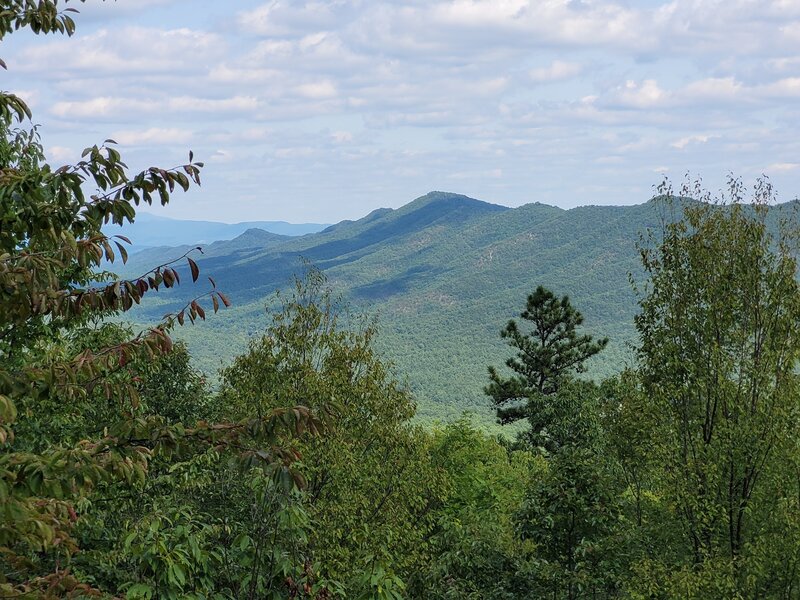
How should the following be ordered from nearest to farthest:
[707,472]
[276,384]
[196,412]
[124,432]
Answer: [124,432] → [707,472] → [276,384] → [196,412]

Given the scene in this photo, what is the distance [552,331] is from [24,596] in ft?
167

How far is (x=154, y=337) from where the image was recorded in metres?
5.36

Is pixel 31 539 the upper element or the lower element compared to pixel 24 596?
upper

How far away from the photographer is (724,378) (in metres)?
15.3

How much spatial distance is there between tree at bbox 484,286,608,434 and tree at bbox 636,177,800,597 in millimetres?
36591

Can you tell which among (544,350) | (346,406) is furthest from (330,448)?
(544,350)

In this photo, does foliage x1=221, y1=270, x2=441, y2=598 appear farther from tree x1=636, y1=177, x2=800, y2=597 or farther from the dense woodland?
tree x1=636, y1=177, x2=800, y2=597

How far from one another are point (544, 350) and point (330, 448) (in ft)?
116

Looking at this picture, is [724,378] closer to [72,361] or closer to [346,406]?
[346,406]

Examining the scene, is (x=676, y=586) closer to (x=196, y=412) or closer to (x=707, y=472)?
(x=707, y=472)

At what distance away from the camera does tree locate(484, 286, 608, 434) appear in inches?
2099

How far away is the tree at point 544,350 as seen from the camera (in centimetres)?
5331

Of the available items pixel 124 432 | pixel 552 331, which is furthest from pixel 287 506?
pixel 552 331

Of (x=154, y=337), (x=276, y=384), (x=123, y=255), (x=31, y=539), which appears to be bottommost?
(x=276, y=384)
